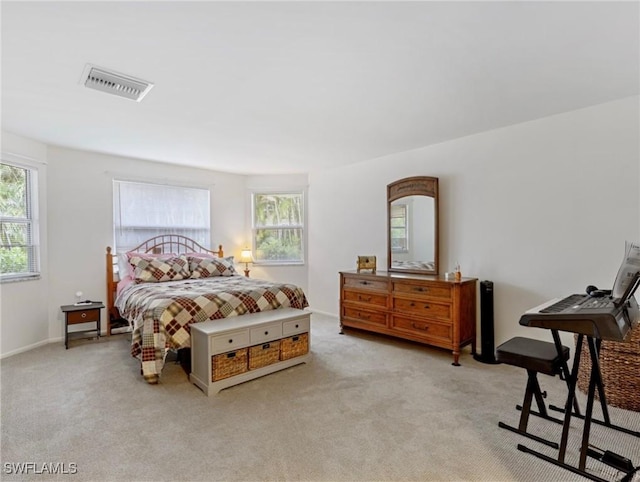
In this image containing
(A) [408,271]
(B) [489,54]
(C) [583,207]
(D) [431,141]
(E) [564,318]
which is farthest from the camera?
(A) [408,271]

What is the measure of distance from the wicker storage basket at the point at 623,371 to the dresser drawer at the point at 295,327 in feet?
7.83

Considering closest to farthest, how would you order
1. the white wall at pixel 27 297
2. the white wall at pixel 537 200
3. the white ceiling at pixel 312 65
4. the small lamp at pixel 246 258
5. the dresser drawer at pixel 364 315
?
the white ceiling at pixel 312 65 < the white wall at pixel 537 200 < the white wall at pixel 27 297 < the dresser drawer at pixel 364 315 < the small lamp at pixel 246 258

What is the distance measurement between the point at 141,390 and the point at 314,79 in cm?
273

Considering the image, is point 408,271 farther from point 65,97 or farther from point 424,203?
point 65,97

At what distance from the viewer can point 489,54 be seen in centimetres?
210

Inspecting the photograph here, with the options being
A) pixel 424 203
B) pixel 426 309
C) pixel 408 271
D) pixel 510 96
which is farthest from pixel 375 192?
pixel 510 96

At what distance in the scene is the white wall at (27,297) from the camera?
143 inches

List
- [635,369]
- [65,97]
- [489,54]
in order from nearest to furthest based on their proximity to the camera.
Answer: [489,54]
[635,369]
[65,97]

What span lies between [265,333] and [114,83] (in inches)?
89.1

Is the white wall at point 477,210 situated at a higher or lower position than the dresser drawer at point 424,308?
higher

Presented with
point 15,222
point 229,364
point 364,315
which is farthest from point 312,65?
point 15,222

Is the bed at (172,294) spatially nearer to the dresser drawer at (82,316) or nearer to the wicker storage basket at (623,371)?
the dresser drawer at (82,316)

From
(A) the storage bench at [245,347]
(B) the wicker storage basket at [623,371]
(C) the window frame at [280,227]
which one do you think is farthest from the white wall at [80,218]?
(B) the wicker storage basket at [623,371]

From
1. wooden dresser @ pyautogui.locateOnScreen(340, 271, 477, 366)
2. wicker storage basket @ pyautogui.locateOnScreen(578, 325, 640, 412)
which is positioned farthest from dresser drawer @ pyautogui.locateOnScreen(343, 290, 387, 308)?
wicker storage basket @ pyautogui.locateOnScreen(578, 325, 640, 412)
